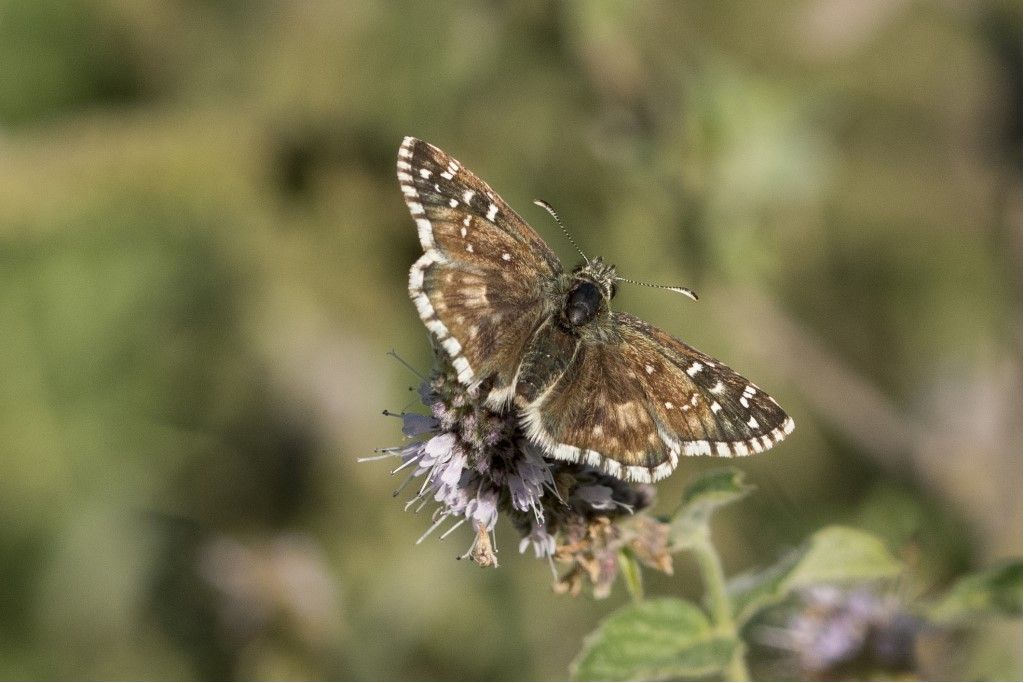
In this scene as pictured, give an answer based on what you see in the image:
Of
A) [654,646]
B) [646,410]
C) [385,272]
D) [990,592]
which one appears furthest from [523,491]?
[385,272]

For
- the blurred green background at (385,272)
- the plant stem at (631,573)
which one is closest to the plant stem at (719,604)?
the plant stem at (631,573)

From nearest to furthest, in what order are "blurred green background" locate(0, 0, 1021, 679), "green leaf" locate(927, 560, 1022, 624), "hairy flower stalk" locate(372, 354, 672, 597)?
1. "hairy flower stalk" locate(372, 354, 672, 597)
2. "green leaf" locate(927, 560, 1022, 624)
3. "blurred green background" locate(0, 0, 1021, 679)

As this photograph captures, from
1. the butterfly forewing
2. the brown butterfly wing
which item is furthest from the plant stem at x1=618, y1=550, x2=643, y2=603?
the butterfly forewing

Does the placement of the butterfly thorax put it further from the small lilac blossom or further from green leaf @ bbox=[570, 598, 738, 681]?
the small lilac blossom

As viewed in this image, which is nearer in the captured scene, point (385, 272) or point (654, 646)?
point (654, 646)

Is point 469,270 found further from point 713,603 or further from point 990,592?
point 990,592

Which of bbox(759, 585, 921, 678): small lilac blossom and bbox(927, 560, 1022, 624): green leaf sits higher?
bbox(927, 560, 1022, 624): green leaf
